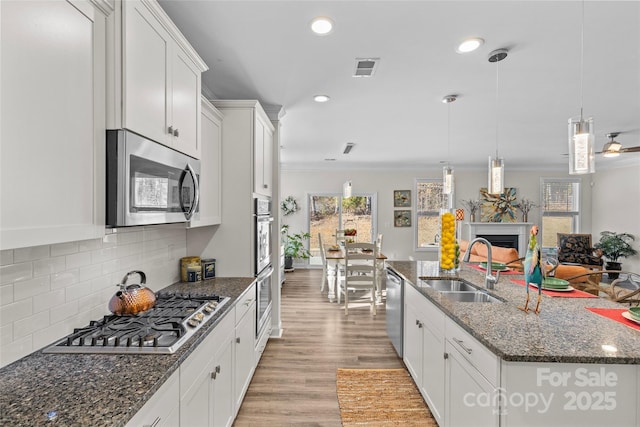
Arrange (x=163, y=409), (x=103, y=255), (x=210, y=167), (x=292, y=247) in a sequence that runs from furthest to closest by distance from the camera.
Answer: (x=292, y=247), (x=210, y=167), (x=103, y=255), (x=163, y=409)

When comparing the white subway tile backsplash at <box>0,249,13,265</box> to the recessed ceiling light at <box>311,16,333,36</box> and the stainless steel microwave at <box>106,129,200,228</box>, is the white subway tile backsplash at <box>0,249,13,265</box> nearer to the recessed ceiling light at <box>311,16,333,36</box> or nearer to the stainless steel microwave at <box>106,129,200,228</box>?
the stainless steel microwave at <box>106,129,200,228</box>

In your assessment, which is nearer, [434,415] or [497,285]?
[434,415]

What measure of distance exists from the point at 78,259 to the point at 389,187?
736 cm

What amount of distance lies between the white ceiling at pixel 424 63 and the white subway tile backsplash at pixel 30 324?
1702 mm

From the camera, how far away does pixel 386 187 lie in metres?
8.26

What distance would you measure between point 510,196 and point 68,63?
9077 millimetres

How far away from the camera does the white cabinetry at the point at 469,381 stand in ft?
4.59

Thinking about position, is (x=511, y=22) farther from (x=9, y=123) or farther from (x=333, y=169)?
(x=333, y=169)

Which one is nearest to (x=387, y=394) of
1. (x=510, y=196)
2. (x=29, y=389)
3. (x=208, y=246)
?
(x=208, y=246)

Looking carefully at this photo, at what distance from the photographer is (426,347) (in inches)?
91.7

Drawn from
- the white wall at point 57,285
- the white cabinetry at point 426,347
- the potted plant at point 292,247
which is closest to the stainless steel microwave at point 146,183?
the white wall at point 57,285

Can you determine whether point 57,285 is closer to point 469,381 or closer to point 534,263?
point 469,381

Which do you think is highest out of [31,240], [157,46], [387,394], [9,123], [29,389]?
[157,46]

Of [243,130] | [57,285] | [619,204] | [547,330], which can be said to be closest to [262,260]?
[243,130]
